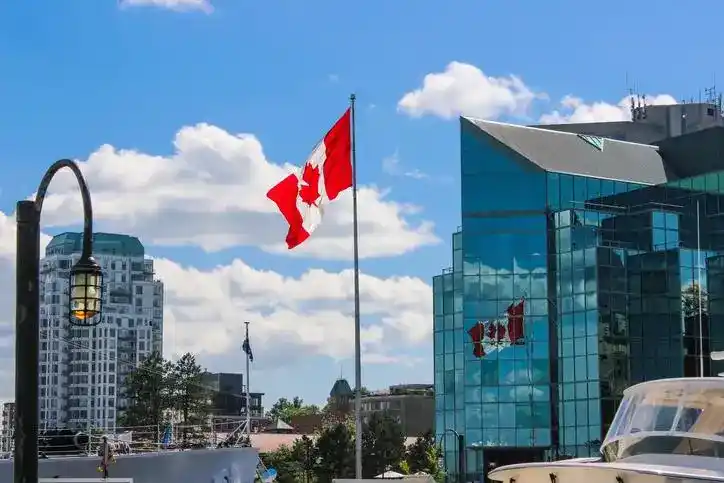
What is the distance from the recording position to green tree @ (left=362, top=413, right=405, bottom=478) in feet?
296

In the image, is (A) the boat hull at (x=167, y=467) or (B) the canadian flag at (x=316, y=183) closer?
(B) the canadian flag at (x=316, y=183)

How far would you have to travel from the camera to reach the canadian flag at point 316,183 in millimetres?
28391

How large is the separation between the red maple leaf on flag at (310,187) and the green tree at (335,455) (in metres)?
62.6

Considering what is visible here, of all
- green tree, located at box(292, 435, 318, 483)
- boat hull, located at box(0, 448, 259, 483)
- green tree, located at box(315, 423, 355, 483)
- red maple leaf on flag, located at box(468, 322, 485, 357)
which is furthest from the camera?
green tree, located at box(292, 435, 318, 483)

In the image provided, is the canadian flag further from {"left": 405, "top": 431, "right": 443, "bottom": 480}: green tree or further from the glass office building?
{"left": 405, "top": 431, "right": 443, "bottom": 480}: green tree

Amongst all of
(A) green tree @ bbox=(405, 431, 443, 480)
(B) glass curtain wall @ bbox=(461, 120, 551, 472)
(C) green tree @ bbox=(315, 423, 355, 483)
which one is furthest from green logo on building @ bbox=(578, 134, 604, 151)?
(C) green tree @ bbox=(315, 423, 355, 483)

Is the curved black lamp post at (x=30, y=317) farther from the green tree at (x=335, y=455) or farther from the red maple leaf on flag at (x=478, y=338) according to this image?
the green tree at (x=335, y=455)

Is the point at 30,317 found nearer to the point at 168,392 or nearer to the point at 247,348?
the point at 247,348

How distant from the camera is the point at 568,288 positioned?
68062mm

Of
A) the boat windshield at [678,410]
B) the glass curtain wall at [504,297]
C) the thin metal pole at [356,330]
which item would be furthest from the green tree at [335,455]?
the boat windshield at [678,410]

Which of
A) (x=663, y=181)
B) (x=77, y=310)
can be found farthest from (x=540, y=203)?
(x=77, y=310)

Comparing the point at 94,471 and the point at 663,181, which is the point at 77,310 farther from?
the point at 663,181

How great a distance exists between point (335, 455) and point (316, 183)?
63.5m

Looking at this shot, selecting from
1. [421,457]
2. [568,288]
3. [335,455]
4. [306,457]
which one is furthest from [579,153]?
[306,457]
